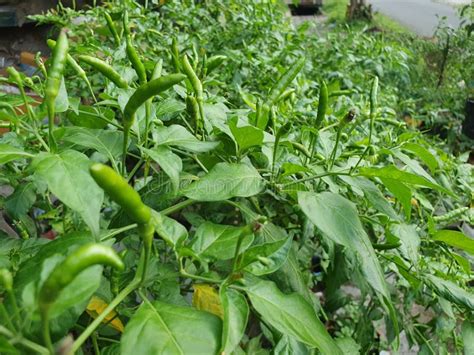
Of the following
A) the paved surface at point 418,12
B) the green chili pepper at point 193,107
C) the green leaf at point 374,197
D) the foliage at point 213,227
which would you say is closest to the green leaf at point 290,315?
the foliage at point 213,227

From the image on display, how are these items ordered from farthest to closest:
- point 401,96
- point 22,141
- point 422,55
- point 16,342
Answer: point 422,55, point 401,96, point 22,141, point 16,342

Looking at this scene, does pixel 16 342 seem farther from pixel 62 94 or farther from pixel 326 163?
pixel 326 163

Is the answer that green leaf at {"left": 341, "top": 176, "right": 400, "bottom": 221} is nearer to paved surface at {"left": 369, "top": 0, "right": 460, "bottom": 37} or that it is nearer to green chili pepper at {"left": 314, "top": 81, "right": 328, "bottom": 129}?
green chili pepper at {"left": 314, "top": 81, "right": 328, "bottom": 129}

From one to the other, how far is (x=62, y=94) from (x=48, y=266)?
34cm

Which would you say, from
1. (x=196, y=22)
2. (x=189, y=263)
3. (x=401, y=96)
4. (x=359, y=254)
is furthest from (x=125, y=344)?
(x=401, y=96)

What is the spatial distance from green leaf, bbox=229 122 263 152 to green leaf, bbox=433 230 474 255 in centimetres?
36

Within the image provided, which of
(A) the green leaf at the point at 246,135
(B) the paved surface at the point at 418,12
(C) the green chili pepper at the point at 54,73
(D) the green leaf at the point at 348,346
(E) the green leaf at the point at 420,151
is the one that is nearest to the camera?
(C) the green chili pepper at the point at 54,73

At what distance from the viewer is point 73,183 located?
0.51 meters

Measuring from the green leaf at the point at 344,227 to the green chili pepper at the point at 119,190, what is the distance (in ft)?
0.81

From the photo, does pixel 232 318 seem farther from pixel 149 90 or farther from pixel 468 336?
pixel 468 336

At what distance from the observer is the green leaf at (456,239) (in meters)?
0.77

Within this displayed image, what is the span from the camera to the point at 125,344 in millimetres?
462

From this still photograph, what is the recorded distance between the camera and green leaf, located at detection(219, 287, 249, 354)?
499 mm

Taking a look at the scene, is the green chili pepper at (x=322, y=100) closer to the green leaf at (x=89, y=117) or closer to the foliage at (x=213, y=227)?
the foliage at (x=213, y=227)
